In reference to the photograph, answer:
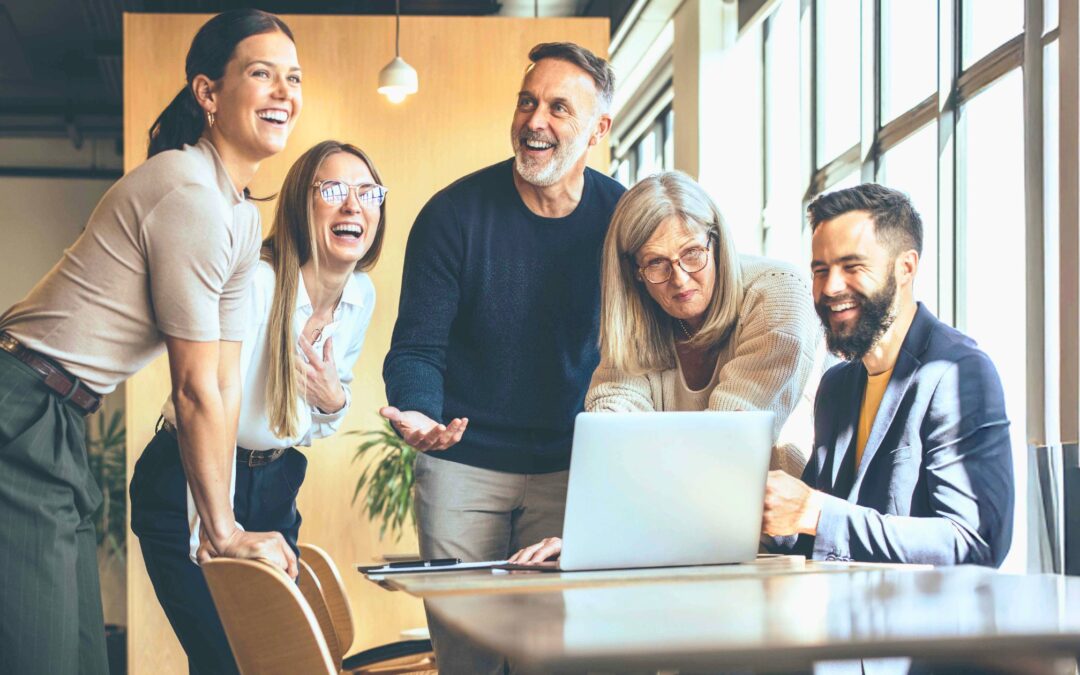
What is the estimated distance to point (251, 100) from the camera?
96.1 inches

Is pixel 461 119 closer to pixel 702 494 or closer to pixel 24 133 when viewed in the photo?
pixel 702 494

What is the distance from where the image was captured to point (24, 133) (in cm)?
1141

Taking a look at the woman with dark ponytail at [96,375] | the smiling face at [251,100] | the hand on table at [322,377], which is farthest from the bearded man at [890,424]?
the hand on table at [322,377]

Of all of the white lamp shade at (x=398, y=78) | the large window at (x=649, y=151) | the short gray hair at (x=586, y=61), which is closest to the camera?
the short gray hair at (x=586, y=61)

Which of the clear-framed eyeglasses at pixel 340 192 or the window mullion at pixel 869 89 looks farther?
the window mullion at pixel 869 89

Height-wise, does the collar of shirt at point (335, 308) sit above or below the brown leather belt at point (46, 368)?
above

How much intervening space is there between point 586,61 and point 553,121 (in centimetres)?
19

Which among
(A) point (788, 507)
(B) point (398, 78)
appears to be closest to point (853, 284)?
(A) point (788, 507)

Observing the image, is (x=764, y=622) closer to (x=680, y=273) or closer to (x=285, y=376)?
(x=680, y=273)

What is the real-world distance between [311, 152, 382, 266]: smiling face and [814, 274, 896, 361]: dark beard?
1396mm

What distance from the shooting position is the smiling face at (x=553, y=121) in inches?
111

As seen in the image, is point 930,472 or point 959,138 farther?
point 959,138

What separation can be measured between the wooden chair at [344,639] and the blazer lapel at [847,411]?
3.97 feet

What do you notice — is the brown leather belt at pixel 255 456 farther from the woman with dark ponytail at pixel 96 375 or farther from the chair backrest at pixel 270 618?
the chair backrest at pixel 270 618
